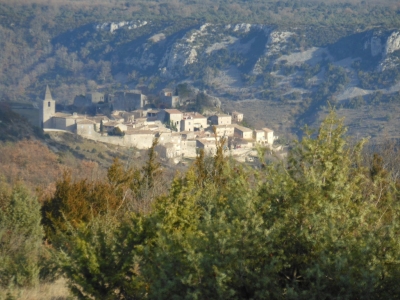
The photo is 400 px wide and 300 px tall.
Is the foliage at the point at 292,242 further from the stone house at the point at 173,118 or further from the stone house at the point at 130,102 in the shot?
the stone house at the point at 130,102

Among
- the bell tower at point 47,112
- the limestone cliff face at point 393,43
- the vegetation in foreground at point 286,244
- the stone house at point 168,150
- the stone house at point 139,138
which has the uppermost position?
the limestone cliff face at point 393,43

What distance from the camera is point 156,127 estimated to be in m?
40.2

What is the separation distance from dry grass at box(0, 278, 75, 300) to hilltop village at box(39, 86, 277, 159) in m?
26.2

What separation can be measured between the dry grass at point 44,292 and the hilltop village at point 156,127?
2618cm

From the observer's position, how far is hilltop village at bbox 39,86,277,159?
37.0m

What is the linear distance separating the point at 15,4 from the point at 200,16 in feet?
84.1

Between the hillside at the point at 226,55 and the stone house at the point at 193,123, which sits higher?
the hillside at the point at 226,55

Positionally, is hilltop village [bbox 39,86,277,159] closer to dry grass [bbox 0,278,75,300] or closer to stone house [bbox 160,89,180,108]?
stone house [bbox 160,89,180,108]

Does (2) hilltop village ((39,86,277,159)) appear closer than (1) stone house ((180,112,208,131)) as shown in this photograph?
Yes

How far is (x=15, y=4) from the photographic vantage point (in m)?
109

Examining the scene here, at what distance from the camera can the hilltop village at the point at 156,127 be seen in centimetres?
3703

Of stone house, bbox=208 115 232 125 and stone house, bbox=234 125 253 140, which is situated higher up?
stone house, bbox=208 115 232 125

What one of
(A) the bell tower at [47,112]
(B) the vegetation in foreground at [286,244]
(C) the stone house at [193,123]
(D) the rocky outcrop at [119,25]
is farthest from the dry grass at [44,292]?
(D) the rocky outcrop at [119,25]

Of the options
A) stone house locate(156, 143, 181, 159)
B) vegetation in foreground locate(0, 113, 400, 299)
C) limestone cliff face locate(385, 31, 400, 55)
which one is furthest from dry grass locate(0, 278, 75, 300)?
limestone cliff face locate(385, 31, 400, 55)
